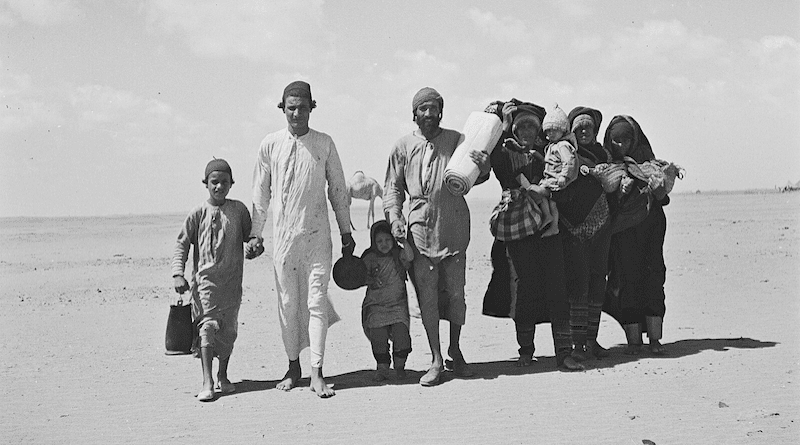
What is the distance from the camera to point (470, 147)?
6.32m

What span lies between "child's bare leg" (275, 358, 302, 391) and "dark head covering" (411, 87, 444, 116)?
225cm

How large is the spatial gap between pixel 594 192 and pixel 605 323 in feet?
10.4

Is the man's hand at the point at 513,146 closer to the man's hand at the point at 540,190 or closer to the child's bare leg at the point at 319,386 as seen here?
the man's hand at the point at 540,190

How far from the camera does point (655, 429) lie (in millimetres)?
5145

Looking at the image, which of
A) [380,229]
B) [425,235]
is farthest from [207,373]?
[425,235]

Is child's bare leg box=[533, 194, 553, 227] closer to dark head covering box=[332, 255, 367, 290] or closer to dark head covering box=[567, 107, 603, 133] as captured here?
dark head covering box=[567, 107, 603, 133]

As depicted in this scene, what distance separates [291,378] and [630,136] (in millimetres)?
3679

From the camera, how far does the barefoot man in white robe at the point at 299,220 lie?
248 inches

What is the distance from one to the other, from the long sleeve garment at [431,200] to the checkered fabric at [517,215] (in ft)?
1.25

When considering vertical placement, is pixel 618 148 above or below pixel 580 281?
above

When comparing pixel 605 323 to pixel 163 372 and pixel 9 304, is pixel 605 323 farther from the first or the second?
pixel 9 304

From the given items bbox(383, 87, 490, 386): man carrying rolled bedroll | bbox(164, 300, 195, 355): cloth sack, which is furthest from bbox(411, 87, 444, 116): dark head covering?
bbox(164, 300, 195, 355): cloth sack

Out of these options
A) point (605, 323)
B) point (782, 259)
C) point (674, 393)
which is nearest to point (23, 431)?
point (674, 393)

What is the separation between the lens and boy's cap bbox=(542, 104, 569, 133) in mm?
6633
